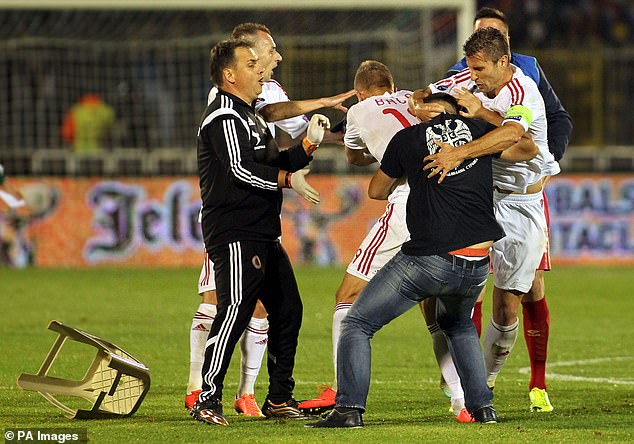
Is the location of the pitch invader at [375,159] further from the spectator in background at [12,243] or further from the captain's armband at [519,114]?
the spectator in background at [12,243]

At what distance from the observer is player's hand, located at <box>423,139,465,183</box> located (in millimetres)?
6445

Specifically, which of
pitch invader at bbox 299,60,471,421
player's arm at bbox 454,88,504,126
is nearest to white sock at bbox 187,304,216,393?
pitch invader at bbox 299,60,471,421

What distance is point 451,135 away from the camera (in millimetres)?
6559

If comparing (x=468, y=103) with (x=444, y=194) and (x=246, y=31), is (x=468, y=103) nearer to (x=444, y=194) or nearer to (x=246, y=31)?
(x=444, y=194)

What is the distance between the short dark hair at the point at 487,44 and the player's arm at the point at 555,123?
90 centimetres

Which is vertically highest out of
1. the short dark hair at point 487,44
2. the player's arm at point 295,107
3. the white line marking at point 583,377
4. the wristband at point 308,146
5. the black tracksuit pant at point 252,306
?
the short dark hair at point 487,44

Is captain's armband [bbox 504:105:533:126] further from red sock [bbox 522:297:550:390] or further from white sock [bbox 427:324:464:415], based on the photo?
red sock [bbox 522:297:550:390]

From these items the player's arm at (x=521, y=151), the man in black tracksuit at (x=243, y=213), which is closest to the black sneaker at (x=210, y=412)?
the man in black tracksuit at (x=243, y=213)

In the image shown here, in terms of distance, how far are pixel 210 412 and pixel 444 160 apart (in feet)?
5.85

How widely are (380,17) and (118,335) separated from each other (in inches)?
428

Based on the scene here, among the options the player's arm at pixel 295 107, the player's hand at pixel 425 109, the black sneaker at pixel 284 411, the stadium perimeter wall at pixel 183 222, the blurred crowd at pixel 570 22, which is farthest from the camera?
the blurred crowd at pixel 570 22

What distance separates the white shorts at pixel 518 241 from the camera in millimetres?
7832

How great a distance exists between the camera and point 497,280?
312 inches

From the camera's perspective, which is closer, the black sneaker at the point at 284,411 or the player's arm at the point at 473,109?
the player's arm at the point at 473,109
